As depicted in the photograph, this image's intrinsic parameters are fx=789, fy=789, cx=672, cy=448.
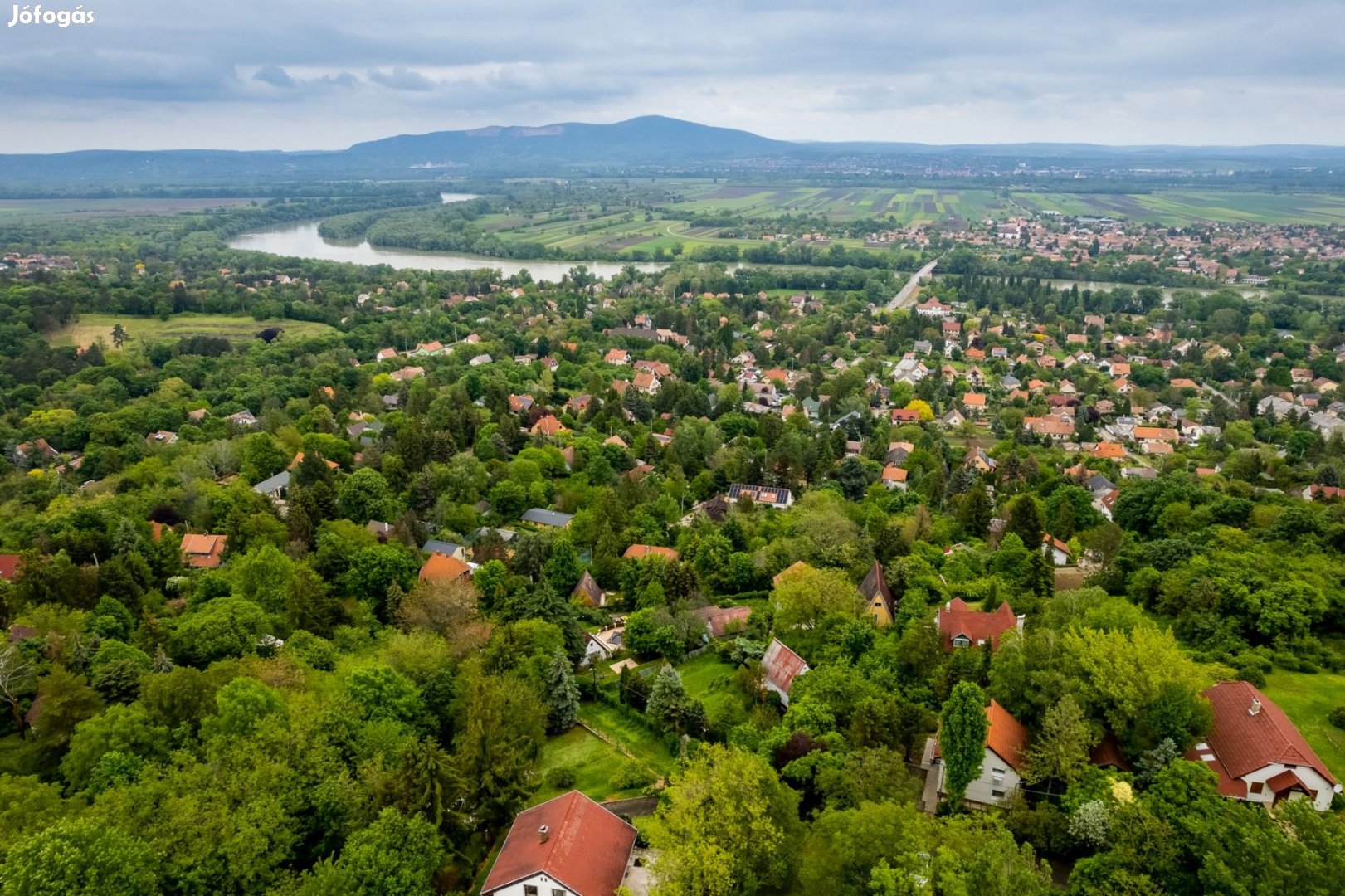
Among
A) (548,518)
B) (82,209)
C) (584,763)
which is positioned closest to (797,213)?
(548,518)

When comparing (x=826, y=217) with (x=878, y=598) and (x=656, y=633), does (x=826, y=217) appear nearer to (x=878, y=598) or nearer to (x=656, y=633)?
(x=878, y=598)

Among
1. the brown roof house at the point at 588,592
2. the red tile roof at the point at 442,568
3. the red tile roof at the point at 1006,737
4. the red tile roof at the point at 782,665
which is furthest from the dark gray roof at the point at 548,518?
the red tile roof at the point at 1006,737

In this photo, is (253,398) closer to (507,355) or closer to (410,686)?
(507,355)

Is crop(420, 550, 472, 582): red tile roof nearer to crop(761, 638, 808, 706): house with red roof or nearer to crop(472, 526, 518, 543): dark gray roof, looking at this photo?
crop(472, 526, 518, 543): dark gray roof

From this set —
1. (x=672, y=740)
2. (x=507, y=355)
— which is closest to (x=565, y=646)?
(x=672, y=740)

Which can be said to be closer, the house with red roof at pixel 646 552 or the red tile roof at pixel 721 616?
the red tile roof at pixel 721 616

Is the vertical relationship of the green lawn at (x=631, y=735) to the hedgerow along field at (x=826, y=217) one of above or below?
below

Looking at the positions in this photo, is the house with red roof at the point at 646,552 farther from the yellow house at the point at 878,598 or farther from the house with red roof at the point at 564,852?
the house with red roof at the point at 564,852

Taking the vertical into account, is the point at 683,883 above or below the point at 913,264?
below

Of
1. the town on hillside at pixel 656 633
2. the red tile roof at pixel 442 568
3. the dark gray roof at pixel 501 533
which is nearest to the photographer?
the town on hillside at pixel 656 633
